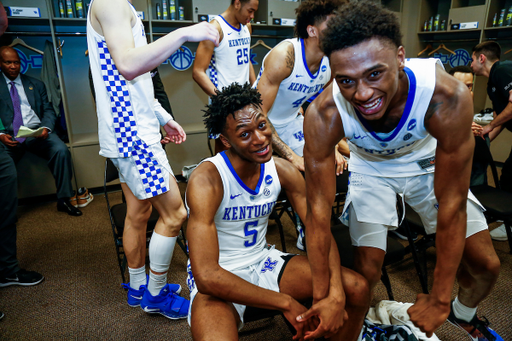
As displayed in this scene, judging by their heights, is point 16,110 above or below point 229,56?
below

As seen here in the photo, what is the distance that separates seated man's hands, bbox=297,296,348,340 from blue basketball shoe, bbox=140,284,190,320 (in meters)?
0.92

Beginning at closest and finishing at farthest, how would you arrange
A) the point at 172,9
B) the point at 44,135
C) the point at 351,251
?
the point at 351,251, the point at 44,135, the point at 172,9

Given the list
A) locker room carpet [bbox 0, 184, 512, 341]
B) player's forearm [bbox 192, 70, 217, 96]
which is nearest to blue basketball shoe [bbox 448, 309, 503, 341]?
locker room carpet [bbox 0, 184, 512, 341]

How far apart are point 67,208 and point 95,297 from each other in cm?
175

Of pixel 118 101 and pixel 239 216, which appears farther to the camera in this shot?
pixel 118 101

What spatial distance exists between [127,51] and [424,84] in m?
1.13

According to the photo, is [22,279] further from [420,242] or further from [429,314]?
[420,242]

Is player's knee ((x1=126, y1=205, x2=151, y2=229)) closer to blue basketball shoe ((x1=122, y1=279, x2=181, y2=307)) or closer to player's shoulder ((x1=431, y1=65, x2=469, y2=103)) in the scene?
blue basketball shoe ((x1=122, y1=279, x2=181, y2=307))

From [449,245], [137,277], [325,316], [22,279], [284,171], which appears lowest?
[22,279]

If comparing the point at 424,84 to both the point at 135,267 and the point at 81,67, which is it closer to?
the point at 135,267

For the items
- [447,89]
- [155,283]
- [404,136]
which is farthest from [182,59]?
[447,89]

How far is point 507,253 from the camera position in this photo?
2496 mm

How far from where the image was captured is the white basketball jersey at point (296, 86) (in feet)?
7.41

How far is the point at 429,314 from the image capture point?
3.94 feet
